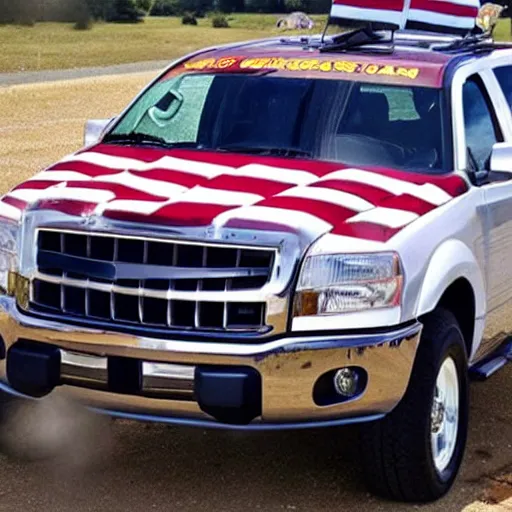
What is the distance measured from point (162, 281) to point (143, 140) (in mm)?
1503

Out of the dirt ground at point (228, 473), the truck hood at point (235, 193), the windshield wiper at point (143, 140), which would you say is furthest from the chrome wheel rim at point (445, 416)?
the windshield wiper at point (143, 140)

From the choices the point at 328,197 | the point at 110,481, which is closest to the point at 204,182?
the point at 328,197

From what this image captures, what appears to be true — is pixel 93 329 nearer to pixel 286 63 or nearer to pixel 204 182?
pixel 204 182

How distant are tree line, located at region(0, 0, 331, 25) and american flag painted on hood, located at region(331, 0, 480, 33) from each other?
14.7 metres

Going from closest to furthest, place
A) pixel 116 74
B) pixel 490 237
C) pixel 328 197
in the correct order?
pixel 328 197 → pixel 490 237 → pixel 116 74

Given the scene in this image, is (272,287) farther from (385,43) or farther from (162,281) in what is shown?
(385,43)

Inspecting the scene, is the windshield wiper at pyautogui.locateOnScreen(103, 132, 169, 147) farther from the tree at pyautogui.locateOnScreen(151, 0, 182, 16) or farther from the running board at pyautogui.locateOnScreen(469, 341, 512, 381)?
the tree at pyautogui.locateOnScreen(151, 0, 182, 16)

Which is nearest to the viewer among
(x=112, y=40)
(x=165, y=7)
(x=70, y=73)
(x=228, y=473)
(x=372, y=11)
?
(x=228, y=473)

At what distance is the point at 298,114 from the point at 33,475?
1.86m

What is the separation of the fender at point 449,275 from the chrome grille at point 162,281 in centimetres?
61

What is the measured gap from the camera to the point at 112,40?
32.2m

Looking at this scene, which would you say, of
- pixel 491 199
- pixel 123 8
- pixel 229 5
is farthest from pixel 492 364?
pixel 229 5

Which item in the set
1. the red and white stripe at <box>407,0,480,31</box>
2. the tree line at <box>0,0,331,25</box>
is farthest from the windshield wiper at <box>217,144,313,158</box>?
the tree line at <box>0,0,331,25</box>

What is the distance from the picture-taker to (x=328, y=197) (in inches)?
197
